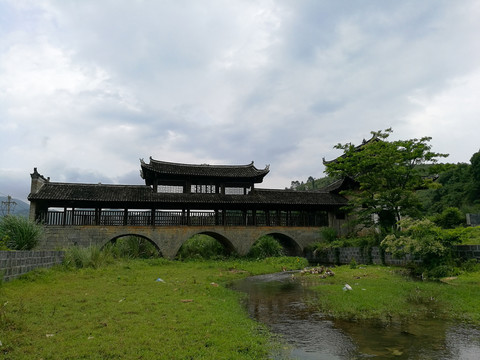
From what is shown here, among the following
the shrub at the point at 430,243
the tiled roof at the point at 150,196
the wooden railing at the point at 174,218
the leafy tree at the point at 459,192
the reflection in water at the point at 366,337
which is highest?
the leafy tree at the point at 459,192

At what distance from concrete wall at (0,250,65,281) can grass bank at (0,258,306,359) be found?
359 mm

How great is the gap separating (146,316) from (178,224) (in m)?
19.6

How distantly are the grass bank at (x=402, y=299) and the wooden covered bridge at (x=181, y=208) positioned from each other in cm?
1535

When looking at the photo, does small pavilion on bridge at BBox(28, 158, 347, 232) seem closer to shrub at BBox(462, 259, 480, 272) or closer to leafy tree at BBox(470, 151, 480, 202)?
shrub at BBox(462, 259, 480, 272)

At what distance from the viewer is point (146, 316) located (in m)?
7.69

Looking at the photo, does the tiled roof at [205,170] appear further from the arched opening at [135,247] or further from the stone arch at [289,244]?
the arched opening at [135,247]

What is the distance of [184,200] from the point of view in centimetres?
2653

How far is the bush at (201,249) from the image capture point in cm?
2770

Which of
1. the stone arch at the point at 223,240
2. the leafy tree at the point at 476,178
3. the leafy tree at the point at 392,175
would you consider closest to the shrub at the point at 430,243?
the leafy tree at the point at 392,175

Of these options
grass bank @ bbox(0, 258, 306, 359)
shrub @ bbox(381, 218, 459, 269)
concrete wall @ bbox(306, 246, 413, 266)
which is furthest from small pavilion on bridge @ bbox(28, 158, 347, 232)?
shrub @ bbox(381, 218, 459, 269)

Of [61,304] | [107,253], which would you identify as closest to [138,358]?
[61,304]

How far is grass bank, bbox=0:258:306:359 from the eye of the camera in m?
5.42

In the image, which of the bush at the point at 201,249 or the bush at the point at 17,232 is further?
the bush at the point at 201,249

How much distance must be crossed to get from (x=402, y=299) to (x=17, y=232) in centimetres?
1497
